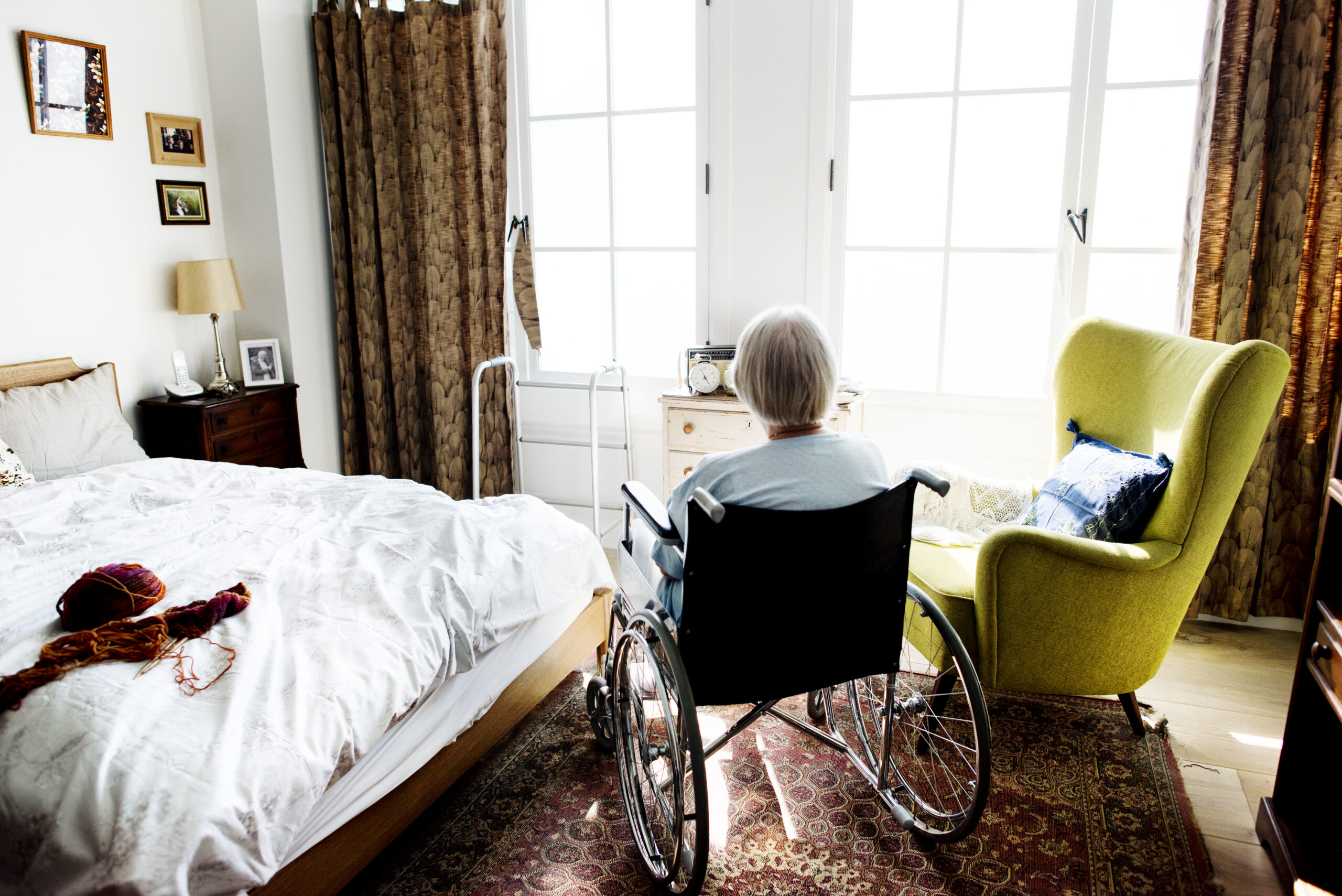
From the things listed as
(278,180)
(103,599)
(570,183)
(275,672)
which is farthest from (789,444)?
(278,180)

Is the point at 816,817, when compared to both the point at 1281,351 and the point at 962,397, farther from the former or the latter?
the point at 962,397

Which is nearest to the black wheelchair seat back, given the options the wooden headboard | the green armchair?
the green armchair

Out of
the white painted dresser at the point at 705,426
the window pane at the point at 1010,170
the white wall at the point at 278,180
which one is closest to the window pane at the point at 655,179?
the white painted dresser at the point at 705,426

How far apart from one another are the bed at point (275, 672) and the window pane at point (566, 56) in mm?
1931

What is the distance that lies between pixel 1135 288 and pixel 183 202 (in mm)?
3750

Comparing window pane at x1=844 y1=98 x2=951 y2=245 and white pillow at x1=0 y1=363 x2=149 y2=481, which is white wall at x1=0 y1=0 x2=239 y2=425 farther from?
window pane at x1=844 y1=98 x2=951 y2=245

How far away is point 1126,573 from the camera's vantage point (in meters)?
1.96

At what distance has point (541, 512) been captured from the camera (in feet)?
7.72

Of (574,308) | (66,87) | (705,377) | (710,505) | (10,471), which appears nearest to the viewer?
(710,505)

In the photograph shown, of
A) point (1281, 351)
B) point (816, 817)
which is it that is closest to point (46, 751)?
point (816, 817)

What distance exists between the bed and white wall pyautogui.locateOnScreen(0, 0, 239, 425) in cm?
83

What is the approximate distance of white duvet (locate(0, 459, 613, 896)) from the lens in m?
1.23

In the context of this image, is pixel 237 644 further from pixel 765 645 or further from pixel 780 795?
pixel 780 795

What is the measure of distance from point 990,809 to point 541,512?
4.39 ft
